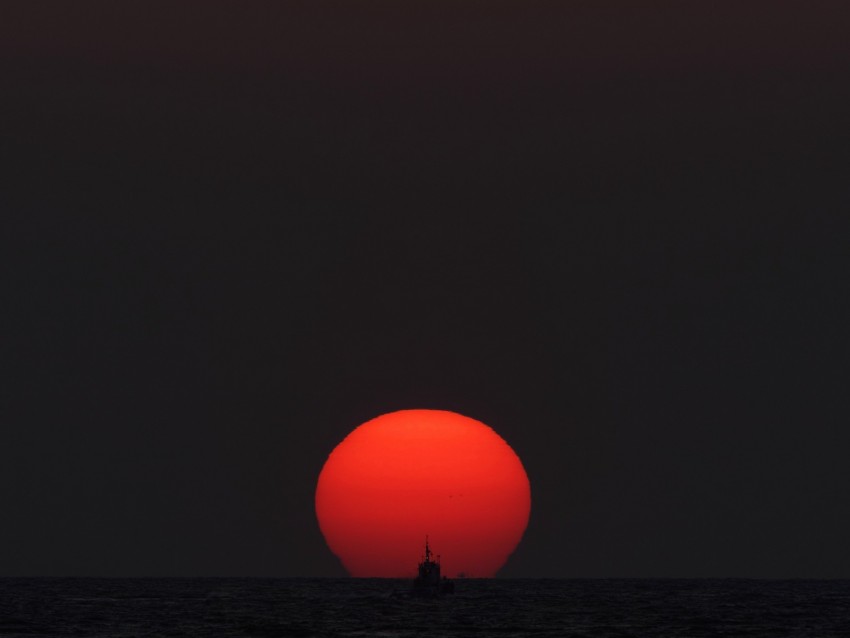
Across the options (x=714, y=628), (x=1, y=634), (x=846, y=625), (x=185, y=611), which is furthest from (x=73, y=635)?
(x=846, y=625)

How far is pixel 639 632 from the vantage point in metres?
129

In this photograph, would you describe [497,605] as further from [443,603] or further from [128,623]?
[128,623]

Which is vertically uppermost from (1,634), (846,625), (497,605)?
(497,605)

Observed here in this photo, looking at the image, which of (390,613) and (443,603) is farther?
(443,603)

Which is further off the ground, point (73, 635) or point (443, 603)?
point (443, 603)

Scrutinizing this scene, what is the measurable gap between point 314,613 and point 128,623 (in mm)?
28712

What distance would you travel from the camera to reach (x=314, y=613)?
Result: 164 metres

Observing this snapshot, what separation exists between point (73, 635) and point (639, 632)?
149 feet

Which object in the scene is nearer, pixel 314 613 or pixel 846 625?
pixel 846 625

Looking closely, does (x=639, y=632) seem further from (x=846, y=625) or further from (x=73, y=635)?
(x=73, y=635)

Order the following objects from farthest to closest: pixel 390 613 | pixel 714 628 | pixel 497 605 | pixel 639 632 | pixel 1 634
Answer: pixel 497 605, pixel 390 613, pixel 714 628, pixel 639 632, pixel 1 634

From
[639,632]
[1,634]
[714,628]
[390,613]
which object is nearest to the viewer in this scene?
[1,634]

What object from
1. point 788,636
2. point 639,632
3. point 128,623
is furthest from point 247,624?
point 788,636

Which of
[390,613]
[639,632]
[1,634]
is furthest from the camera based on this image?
[390,613]
